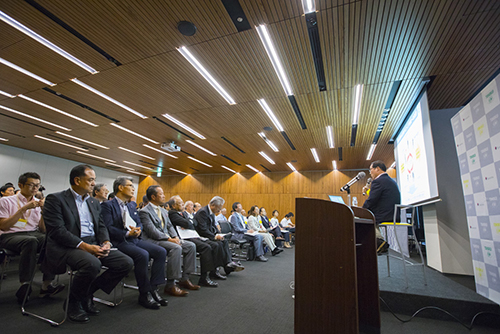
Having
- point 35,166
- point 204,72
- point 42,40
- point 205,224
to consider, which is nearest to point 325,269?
point 205,224

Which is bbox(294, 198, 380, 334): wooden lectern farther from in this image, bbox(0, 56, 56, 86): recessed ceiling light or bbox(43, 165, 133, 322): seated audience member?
bbox(0, 56, 56, 86): recessed ceiling light

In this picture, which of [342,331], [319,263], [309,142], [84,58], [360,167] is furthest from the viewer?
[360,167]

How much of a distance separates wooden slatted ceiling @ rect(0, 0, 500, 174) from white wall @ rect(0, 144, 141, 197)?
18.6ft

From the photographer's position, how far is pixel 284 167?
39.7 ft

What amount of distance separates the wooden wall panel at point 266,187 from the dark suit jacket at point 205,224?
844cm

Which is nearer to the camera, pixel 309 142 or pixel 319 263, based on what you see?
pixel 319 263

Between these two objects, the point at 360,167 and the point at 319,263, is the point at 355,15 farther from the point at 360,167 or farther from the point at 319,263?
the point at 360,167

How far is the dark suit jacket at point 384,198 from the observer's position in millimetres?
2986

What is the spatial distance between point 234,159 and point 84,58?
7148mm

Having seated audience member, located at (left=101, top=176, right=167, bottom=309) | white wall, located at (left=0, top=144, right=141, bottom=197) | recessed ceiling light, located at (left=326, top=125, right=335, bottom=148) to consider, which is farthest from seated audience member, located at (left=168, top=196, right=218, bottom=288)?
white wall, located at (left=0, top=144, right=141, bottom=197)

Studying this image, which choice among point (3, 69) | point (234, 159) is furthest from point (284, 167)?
point (3, 69)

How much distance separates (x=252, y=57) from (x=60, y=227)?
11.5 ft

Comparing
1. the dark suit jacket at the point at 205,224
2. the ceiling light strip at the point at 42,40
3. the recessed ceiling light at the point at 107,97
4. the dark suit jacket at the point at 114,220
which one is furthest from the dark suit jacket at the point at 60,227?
the recessed ceiling light at the point at 107,97

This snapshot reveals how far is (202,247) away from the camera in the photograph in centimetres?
353
